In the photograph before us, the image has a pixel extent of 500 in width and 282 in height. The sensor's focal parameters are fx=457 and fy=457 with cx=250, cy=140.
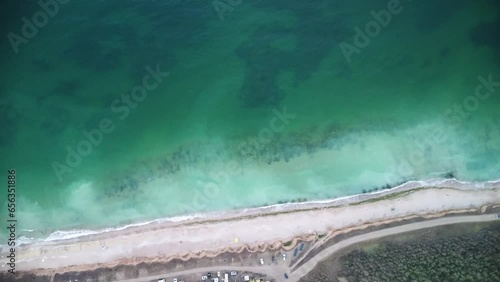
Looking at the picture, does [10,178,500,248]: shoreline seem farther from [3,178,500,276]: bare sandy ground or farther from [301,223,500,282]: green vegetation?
[301,223,500,282]: green vegetation

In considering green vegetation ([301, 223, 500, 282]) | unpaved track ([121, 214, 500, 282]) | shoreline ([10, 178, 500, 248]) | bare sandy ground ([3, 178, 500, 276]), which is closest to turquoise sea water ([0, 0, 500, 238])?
shoreline ([10, 178, 500, 248])

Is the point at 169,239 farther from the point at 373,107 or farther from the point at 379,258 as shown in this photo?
the point at 373,107

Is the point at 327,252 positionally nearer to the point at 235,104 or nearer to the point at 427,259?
the point at 427,259

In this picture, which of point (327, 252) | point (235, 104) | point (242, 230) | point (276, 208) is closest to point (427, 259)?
point (327, 252)

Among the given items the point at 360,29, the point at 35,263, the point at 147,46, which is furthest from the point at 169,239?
the point at 360,29

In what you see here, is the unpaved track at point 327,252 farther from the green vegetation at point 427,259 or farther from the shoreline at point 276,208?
the shoreline at point 276,208
